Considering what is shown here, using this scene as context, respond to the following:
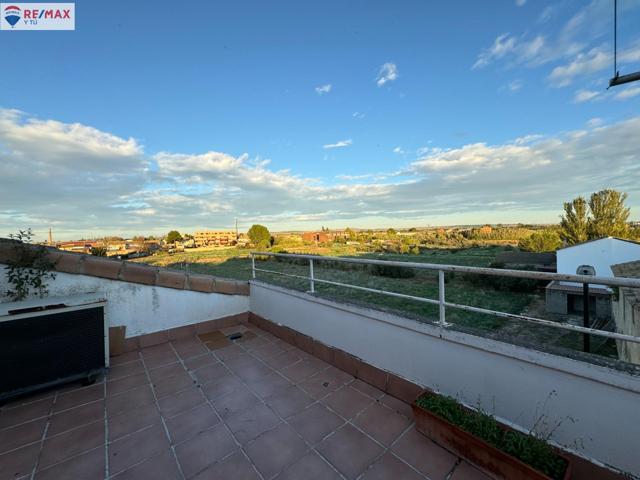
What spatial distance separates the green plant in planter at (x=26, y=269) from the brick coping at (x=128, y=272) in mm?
53

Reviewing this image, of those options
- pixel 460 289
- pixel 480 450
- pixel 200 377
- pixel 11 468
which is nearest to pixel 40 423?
pixel 11 468

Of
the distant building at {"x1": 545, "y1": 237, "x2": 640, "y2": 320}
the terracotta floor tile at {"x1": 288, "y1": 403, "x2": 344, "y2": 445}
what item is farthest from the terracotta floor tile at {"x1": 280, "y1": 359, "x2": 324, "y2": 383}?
the distant building at {"x1": 545, "y1": 237, "x2": 640, "y2": 320}

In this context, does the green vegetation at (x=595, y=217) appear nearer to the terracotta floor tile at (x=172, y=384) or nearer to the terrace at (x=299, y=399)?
the terrace at (x=299, y=399)

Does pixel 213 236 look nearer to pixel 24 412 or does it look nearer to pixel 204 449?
pixel 24 412

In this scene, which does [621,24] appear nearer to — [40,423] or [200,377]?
[200,377]

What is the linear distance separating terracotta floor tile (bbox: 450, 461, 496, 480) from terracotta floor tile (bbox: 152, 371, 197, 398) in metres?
2.38

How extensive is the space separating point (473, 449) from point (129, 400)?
2.87 metres

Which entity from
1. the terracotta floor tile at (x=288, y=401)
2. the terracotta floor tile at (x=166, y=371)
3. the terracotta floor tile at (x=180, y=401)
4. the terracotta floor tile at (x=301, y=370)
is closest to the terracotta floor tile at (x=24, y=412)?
the terracotta floor tile at (x=166, y=371)

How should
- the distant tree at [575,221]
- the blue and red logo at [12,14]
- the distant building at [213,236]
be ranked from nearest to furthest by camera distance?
the blue and red logo at [12,14]
the distant tree at [575,221]
the distant building at [213,236]

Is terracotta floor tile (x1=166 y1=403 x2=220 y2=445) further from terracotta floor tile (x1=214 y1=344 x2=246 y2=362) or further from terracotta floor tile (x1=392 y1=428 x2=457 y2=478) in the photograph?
terracotta floor tile (x1=392 y1=428 x2=457 y2=478)

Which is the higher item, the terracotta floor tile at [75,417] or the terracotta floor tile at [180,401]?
the terracotta floor tile at [75,417]

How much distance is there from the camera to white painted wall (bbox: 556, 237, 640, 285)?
9664mm

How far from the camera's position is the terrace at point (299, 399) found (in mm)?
1433

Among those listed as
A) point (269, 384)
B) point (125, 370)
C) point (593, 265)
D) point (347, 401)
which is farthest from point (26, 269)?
point (593, 265)
